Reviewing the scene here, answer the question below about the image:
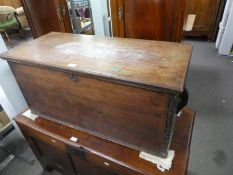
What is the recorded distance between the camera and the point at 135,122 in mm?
744

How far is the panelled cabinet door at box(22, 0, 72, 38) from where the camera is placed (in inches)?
78.5

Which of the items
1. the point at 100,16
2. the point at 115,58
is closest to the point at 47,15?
the point at 100,16

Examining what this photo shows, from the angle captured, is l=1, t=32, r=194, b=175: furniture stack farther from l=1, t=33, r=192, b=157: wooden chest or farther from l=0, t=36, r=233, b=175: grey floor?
l=0, t=36, r=233, b=175: grey floor

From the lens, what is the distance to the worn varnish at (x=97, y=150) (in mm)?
794

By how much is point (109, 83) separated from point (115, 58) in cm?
15

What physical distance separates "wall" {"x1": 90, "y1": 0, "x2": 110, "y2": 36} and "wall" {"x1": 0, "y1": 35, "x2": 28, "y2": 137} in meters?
1.35

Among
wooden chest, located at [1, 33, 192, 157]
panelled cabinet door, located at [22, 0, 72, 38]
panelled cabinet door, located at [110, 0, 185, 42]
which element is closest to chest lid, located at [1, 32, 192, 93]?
wooden chest, located at [1, 33, 192, 157]

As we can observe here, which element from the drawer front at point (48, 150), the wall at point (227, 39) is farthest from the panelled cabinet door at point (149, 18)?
the wall at point (227, 39)

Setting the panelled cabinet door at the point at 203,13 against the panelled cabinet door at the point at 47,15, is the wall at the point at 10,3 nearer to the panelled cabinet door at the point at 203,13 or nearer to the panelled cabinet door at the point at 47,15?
the panelled cabinet door at the point at 47,15

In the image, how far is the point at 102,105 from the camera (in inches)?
30.7

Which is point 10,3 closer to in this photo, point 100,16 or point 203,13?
point 100,16

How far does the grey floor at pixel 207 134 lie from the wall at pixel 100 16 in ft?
4.26

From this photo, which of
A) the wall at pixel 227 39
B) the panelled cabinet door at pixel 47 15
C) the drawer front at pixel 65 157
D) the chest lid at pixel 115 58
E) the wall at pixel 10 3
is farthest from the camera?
the wall at pixel 10 3

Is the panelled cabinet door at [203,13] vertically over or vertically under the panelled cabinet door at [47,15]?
under
